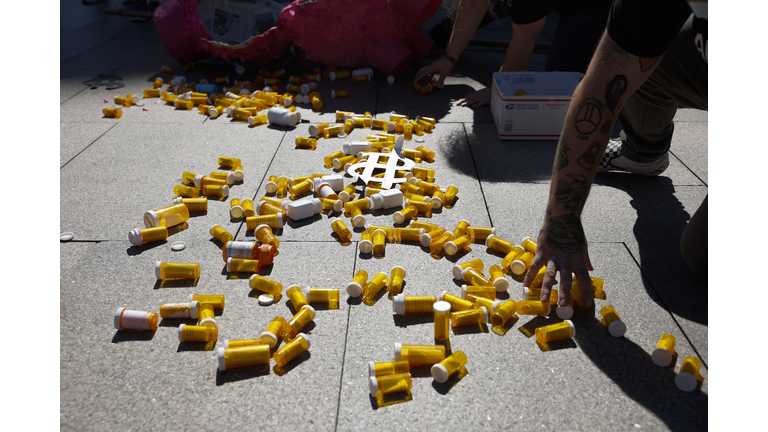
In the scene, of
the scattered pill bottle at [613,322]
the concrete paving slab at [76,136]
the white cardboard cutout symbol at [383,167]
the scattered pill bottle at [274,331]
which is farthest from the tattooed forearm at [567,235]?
the concrete paving slab at [76,136]

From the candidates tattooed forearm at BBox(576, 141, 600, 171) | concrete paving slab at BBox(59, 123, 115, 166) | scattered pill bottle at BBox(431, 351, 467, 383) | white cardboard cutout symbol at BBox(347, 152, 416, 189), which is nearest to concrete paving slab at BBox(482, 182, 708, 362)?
white cardboard cutout symbol at BBox(347, 152, 416, 189)

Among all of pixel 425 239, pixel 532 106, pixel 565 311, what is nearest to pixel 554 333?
pixel 565 311

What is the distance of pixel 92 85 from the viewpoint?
598cm

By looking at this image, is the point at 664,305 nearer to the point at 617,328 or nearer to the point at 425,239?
the point at 617,328

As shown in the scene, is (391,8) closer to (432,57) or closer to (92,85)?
(432,57)

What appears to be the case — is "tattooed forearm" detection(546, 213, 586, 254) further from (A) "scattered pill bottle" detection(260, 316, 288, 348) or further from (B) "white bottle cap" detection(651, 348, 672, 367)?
(A) "scattered pill bottle" detection(260, 316, 288, 348)

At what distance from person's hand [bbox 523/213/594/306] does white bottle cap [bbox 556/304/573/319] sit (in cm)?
3

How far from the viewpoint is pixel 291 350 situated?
88.5 inches

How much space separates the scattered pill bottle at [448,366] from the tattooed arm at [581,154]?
574 millimetres

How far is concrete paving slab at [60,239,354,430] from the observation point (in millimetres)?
2012

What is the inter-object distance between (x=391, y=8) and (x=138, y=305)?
14.7 ft

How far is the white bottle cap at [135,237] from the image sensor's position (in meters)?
3.04

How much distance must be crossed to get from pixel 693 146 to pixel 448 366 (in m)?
3.68

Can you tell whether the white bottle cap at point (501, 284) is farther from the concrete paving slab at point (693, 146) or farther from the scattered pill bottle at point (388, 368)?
the concrete paving slab at point (693, 146)
